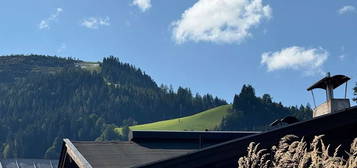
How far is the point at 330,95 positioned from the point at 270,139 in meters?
5.39

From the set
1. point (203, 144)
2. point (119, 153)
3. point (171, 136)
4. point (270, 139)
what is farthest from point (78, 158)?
point (270, 139)

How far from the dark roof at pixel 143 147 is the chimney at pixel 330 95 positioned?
239 centimetres

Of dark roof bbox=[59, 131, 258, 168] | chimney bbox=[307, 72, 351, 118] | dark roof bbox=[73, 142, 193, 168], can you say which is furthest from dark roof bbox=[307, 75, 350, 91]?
dark roof bbox=[73, 142, 193, 168]

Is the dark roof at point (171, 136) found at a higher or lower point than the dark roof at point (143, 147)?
higher

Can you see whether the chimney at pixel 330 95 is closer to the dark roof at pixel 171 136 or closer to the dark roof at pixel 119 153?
the dark roof at pixel 171 136

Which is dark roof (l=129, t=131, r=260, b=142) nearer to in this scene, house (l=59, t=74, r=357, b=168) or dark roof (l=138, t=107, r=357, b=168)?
house (l=59, t=74, r=357, b=168)

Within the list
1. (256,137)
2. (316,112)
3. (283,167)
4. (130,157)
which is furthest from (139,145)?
(283,167)

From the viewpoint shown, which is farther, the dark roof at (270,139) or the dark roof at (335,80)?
the dark roof at (335,80)

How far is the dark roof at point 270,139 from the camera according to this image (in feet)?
26.1

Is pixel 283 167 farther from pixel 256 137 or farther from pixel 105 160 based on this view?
pixel 105 160

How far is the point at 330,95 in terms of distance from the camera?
1338 centimetres

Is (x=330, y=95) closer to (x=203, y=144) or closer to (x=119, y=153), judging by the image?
(x=203, y=144)

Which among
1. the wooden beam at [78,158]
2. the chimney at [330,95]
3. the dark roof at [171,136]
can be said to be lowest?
the wooden beam at [78,158]

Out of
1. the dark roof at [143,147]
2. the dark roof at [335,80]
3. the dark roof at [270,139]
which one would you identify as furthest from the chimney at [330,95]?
the dark roof at [270,139]
